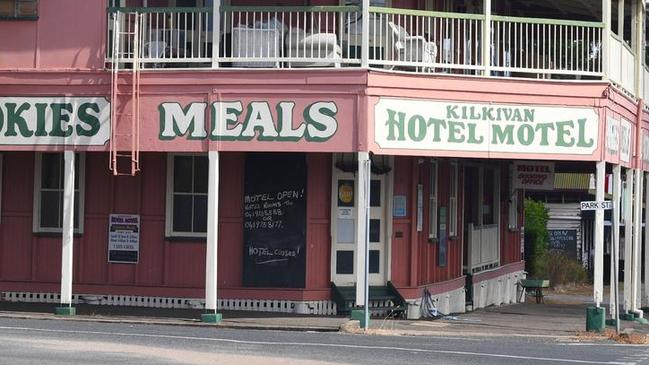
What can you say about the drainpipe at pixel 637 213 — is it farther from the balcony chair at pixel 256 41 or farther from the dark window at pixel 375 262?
the balcony chair at pixel 256 41

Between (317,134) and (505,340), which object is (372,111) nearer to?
(317,134)

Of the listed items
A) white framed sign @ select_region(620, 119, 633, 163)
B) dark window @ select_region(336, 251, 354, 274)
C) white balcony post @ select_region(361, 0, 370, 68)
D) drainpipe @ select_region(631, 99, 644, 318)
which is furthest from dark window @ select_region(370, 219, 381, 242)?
drainpipe @ select_region(631, 99, 644, 318)

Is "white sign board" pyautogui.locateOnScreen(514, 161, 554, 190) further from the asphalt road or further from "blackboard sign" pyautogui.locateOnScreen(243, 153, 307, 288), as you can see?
the asphalt road

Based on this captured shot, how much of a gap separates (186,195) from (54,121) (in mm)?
3007

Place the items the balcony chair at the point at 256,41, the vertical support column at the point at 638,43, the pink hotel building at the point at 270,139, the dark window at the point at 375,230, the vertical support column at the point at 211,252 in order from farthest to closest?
the vertical support column at the point at 638,43 → the dark window at the point at 375,230 → the balcony chair at the point at 256,41 → the pink hotel building at the point at 270,139 → the vertical support column at the point at 211,252

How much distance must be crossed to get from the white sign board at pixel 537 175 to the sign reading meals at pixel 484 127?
783 cm

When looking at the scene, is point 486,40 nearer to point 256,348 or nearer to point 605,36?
point 605,36

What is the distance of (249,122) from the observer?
20.9 m

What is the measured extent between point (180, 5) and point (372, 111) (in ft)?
16.0

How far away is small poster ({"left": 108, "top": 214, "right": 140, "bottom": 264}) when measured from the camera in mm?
23234

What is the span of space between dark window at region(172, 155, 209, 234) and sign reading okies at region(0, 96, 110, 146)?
233 cm

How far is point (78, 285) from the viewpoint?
76.5 feet

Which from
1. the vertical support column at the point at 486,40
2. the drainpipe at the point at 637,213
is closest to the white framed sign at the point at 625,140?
the drainpipe at the point at 637,213

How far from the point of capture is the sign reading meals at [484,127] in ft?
68.6
